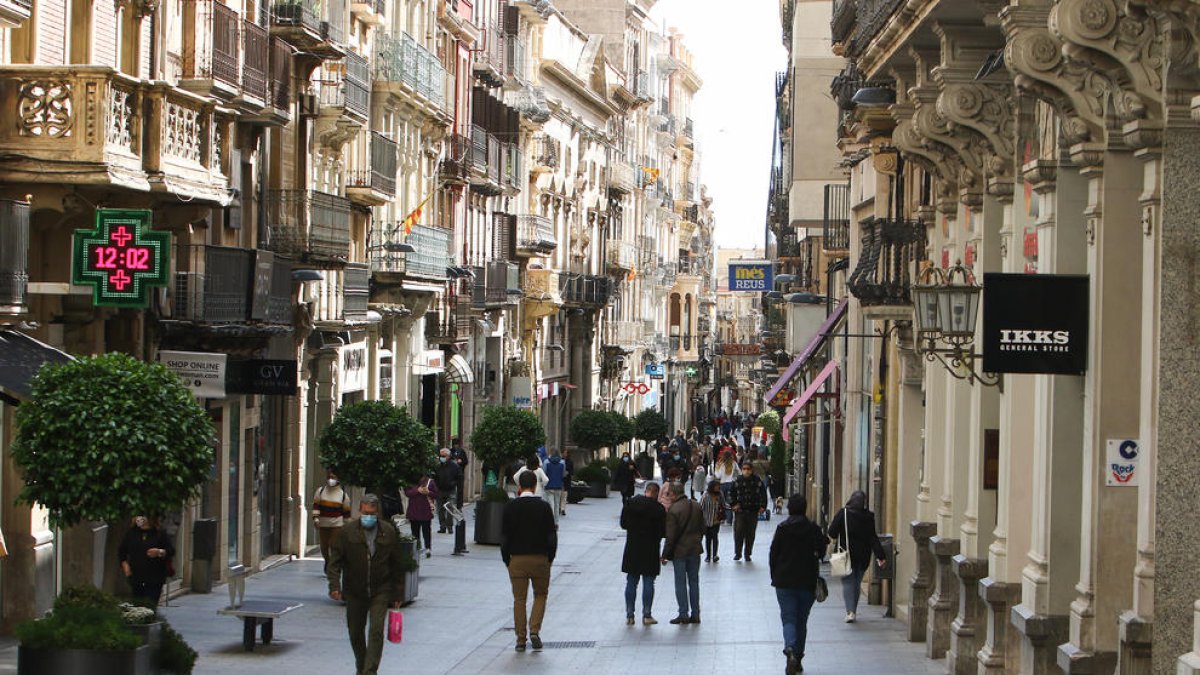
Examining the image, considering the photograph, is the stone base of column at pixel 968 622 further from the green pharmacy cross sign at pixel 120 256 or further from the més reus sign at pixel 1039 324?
the green pharmacy cross sign at pixel 120 256

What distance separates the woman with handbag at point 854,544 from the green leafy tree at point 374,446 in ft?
22.3

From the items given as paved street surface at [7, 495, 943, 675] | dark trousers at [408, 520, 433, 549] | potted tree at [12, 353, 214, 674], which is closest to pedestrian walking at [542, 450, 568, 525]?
dark trousers at [408, 520, 433, 549]

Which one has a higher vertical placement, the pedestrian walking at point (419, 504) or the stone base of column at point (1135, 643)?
the stone base of column at point (1135, 643)

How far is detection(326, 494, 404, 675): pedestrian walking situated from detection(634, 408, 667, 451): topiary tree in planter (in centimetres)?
4840

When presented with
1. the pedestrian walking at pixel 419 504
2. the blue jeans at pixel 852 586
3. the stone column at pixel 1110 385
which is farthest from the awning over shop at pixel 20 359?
the pedestrian walking at pixel 419 504

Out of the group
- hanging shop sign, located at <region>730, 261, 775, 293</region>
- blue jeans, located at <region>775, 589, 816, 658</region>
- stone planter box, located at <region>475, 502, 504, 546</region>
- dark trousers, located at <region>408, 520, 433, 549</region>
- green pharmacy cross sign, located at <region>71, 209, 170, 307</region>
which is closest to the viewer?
blue jeans, located at <region>775, 589, 816, 658</region>

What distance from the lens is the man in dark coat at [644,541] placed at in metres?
22.1

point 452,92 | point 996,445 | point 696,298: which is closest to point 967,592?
point 996,445

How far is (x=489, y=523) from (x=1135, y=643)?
22.9 m

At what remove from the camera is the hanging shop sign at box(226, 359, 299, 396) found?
27.0m

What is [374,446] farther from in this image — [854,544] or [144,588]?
[144,588]

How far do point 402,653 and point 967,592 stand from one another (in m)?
5.44

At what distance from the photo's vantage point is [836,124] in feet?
126

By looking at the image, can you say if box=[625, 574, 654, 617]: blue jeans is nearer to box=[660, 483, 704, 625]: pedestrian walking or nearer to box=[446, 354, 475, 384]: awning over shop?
box=[660, 483, 704, 625]: pedestrian walking
